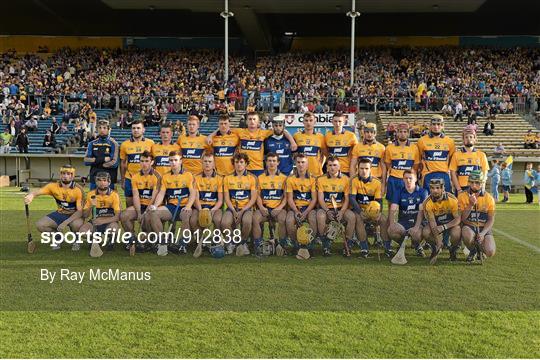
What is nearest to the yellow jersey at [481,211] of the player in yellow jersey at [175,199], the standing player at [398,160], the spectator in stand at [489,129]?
the standing player at [398,160]

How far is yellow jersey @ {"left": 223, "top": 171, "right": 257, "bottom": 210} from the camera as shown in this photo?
26.4 feet

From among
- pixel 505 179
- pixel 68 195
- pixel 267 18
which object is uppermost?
pixel 267 18

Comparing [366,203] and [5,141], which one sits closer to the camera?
[366,203]

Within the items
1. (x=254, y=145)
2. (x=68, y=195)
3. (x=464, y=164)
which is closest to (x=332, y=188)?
(x=254, y=145)

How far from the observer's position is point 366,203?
7.93 metres

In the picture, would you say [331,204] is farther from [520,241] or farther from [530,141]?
[530,141]

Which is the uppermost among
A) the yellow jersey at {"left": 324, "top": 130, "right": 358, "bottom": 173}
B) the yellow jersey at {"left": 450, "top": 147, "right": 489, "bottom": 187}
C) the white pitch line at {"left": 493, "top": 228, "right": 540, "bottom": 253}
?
the yellow jersey at {"left": 324, "top": 130, "right": 358, "bottom": 173}

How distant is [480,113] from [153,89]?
1496 cm

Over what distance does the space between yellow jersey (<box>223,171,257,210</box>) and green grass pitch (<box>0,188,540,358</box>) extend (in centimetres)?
90

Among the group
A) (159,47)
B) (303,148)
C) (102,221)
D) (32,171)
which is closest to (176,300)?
(102,221)

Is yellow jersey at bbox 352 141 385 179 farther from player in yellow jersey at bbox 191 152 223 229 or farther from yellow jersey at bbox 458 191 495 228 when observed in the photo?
player in yellow jersey at bbox 191 152 223 229

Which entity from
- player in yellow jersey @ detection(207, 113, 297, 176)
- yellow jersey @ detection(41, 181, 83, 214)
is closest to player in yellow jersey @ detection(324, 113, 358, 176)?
player in yellow jersey @ detection(207, 113, 297, 176)

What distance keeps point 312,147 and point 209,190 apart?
1.80 m

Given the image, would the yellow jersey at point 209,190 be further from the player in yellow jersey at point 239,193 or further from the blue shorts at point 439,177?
the blue shorts at point 439,177
